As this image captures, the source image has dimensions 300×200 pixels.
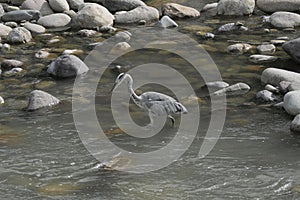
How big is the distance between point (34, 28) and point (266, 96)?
620cm

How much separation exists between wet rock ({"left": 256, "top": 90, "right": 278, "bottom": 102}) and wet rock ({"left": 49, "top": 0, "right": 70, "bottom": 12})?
6.98 meters

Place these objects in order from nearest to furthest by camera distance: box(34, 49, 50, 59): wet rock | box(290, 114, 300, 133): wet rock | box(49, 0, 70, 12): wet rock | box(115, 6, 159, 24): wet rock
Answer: box(290, 114, 300, 133): wet rock
box(34, 49, 50, 59): wet rock
box(115, 6, 159, 24): wet rock
box(49, 0, 70, 12): wet rock

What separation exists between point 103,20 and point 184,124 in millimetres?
5972

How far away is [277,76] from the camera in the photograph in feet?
32.2

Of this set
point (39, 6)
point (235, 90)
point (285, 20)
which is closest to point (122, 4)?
point (39, 6)

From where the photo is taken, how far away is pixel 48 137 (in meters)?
8.24

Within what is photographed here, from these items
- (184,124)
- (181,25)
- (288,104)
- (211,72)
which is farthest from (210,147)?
(181,25)

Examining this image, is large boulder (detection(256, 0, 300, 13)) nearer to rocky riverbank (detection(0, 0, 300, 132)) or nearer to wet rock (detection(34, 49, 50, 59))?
rocky riverbank (detection(0, 0, 300, 132))

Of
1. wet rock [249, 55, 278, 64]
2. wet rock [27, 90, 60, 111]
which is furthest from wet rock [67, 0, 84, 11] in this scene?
wet rock [27, 90, 60, 111]

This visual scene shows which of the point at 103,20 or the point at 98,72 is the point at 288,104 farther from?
the point at 103,20

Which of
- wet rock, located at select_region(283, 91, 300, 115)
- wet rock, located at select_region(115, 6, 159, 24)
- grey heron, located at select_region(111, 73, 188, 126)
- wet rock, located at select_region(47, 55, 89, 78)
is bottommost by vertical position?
wet rock, located at select_region(115, 6, 159, 24)

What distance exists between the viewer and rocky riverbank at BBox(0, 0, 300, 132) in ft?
32.5

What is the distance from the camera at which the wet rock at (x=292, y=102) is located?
27.9ft

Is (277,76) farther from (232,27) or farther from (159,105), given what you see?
(232,27)
